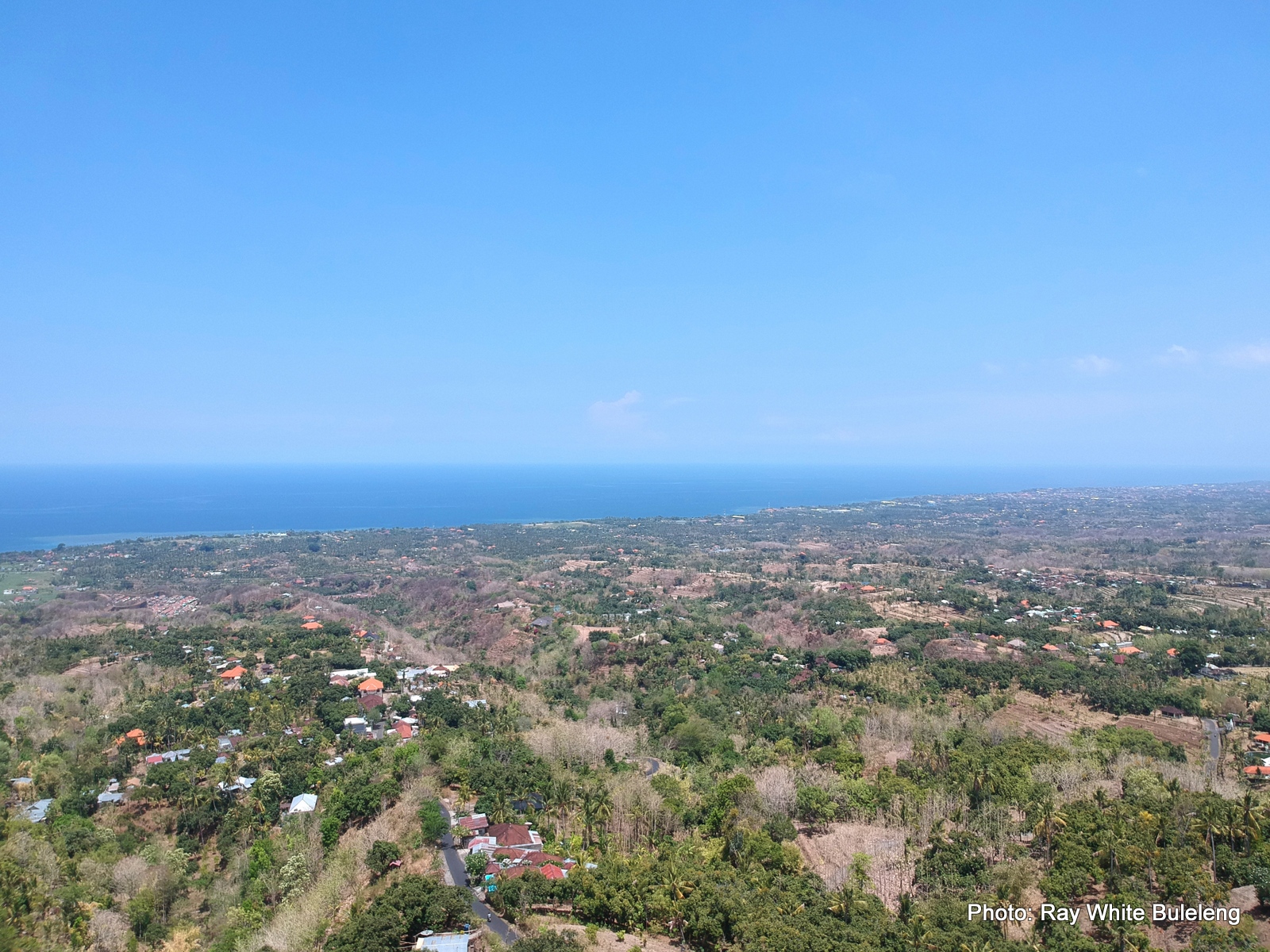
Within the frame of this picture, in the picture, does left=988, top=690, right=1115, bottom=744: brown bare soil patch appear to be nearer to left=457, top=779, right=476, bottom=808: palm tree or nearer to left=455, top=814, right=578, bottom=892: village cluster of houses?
left=455, top=814, right=578, bottom=892: village cluster of houses

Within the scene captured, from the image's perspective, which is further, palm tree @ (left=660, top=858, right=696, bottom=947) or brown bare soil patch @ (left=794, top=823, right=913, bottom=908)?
brown bare soil patch @ (left=794, top=823, right=913, bottom=908)

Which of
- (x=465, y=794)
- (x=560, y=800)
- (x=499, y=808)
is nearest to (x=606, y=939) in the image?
(x=560, y=800)

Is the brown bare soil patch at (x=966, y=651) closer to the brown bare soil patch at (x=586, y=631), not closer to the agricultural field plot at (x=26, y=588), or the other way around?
the brown bare soil patch at (x=586, y=631)

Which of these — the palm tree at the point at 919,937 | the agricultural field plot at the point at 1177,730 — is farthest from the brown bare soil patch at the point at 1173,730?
the palm tree at the point at 919,937

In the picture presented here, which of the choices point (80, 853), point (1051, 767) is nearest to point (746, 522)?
point (1051, 767)

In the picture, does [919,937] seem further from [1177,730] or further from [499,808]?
[1177,730]

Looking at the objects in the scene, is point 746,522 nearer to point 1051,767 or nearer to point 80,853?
point 1051,767

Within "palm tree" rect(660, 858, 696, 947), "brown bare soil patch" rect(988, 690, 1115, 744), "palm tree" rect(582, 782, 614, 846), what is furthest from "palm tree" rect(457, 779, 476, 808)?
"brown bare soil patch" rect(988, 690, 1115, 744)
